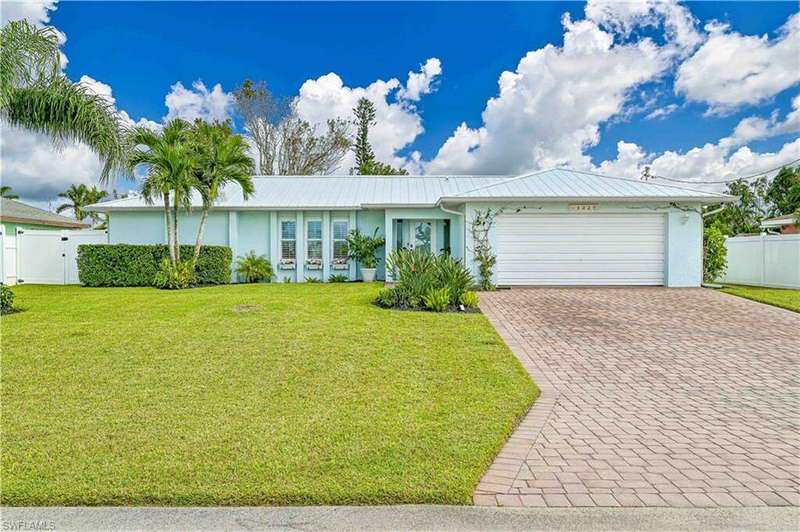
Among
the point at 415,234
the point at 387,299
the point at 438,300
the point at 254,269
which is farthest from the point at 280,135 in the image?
the point at 438,300

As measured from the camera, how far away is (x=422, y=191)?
63.3 ft

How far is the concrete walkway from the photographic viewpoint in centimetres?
281

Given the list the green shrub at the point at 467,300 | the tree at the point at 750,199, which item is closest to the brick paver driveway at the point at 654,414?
the green shrub at the point at 467,300

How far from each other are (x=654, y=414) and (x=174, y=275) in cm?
1389

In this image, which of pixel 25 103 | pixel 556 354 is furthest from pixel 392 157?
pixel 556 354

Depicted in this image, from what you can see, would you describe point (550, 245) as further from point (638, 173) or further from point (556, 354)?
point (638, 173)

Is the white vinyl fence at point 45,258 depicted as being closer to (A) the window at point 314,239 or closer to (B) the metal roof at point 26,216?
(B) the metal roof at point 26,216

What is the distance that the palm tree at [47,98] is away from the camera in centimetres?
984

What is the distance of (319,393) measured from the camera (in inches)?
202

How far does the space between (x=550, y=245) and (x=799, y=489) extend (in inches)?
462

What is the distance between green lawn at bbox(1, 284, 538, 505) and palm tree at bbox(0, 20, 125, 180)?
4.57 metres

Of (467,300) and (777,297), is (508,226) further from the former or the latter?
(777,297)

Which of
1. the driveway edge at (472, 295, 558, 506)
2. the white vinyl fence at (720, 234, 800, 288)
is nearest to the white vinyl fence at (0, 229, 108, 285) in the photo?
the driveway edge at (472, 295, 558, 506)

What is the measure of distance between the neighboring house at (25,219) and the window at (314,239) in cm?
1246
